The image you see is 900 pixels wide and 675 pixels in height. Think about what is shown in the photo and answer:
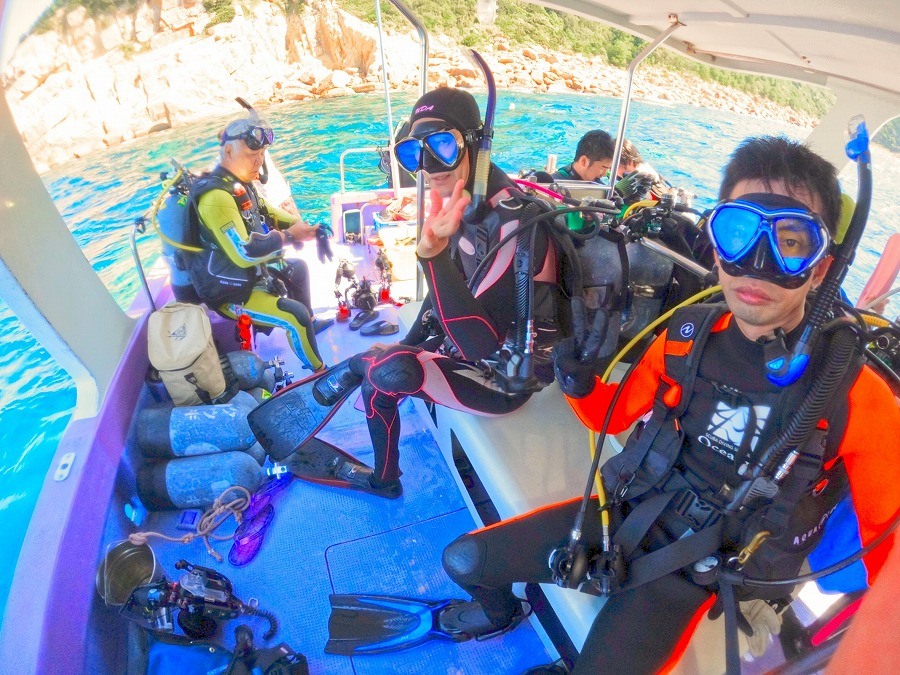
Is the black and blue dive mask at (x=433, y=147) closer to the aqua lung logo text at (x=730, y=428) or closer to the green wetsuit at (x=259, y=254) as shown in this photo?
the aqua lung logo text at (x=730, y=428)

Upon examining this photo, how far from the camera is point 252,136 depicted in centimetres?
256

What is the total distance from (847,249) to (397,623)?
171cm

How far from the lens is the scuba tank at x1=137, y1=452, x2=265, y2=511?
2.04 m

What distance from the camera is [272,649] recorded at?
5.16 feet

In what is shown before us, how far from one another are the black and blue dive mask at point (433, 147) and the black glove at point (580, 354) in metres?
0.65

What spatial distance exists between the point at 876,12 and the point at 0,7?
8.47 ft

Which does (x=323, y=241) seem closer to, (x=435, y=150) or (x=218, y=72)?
(x=435, y=150)

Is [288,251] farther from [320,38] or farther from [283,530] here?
[320,38]

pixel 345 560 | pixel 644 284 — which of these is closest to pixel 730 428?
pixel 644 284

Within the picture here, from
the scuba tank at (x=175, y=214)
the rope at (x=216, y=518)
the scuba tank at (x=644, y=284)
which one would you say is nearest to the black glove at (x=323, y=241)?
the scuba tank at (x=175, y=214)

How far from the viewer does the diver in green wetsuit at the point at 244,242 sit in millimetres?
2508

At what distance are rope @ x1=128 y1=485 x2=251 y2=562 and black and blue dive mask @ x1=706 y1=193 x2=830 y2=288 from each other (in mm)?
2049

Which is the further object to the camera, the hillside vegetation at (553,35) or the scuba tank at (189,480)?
the hillside vegetation at (553,35)

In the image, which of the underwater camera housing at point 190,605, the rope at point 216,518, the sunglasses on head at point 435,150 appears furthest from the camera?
the rope at point 216,518
